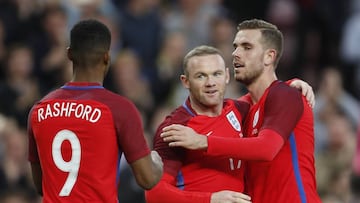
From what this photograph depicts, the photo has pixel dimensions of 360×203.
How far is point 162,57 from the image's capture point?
46.7 feet

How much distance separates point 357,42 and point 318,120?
58.6 inches

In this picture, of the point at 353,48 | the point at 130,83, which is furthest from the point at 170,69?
the point at 353,48

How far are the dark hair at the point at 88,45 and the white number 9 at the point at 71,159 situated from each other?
0.45m

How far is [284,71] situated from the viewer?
14.7 metres

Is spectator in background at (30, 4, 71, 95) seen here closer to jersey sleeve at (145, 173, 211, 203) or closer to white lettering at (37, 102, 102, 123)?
jersey sleeve at (145, 173, 211, 203)

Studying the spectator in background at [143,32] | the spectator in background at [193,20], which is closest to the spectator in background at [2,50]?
the spectator in background at [143,32]

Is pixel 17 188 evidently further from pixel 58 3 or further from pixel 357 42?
pixel 357 42

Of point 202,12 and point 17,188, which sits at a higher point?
point 202,12

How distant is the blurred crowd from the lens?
40.7 ft

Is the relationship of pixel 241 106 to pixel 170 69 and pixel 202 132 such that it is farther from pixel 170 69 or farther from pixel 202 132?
pixel 170 69

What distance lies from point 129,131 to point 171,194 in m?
0.67

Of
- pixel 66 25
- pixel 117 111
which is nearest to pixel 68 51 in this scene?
pixel 117 111

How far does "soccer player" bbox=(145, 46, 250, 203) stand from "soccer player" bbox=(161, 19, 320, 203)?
0.44 ft

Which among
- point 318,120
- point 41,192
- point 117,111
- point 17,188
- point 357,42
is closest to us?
point 117,111
